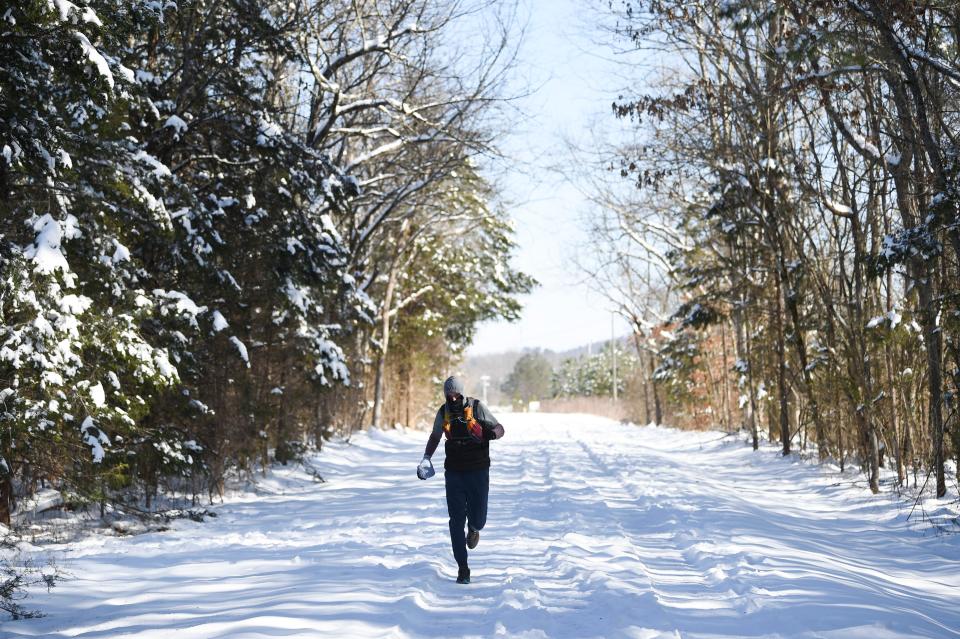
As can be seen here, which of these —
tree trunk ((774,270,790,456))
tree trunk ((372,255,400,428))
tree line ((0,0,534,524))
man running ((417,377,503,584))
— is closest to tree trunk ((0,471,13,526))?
tree line ((0,0,534,524))

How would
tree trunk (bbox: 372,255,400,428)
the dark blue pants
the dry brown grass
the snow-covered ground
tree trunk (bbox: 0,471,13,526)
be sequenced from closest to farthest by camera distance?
the snow-covered ground
the dark blue pants
tree trunk (bbox: 0,471,13,526)
tree trunk (bbox: 372,255,400,428)
the dry brown grass

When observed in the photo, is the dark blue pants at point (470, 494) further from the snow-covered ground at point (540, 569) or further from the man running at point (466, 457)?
the snow-covered ground at point (540, 569)

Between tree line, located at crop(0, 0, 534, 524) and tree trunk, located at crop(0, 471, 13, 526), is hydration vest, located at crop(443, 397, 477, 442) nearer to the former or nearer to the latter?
tree line, located at crop(0, 0, 534, 524)

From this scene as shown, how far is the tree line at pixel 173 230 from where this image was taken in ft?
27.0

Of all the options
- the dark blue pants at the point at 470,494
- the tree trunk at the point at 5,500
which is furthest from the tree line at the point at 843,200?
the tree trunk at the point at 5,500

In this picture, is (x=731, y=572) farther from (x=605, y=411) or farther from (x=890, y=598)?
(x=605, y=411)

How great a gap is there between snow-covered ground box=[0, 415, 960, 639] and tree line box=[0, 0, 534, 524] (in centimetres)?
140

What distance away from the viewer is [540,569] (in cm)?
779

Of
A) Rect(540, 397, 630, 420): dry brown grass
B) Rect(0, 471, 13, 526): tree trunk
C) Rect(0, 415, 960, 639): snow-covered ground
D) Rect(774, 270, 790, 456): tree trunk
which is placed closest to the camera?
Rect(0, 415, 960, 639): snow-covered ground

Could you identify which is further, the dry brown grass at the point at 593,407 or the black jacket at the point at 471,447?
the dry brown grass at the point at 593,407

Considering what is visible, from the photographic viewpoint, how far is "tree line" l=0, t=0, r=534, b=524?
8.23 meters

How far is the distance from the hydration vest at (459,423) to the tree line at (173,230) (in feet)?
11.4

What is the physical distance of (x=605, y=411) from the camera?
67125mm

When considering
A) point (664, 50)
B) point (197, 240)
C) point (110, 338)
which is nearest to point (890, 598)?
point (110, 338)
